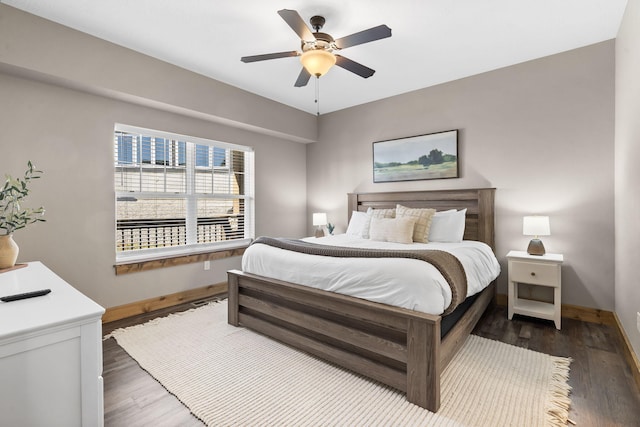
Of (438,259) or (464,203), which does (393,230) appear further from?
(438,259)

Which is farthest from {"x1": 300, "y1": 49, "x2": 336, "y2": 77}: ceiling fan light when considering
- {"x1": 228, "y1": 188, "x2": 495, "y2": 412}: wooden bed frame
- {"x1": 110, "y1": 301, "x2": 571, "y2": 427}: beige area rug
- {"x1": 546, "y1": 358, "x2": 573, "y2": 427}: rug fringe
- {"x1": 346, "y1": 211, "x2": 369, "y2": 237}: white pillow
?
{"x1": 546, "y1": 358, "x2": 573, "y2": 427}: rug fringe

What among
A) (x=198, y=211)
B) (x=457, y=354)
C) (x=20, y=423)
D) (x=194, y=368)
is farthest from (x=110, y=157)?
(x=457, y=354)

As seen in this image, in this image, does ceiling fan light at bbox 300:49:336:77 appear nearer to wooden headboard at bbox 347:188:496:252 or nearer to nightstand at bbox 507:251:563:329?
wooden headboard at bbox 347:188:496:252

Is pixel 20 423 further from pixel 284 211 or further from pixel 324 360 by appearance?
pixel 284 211

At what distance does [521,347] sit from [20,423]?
2.98 meters

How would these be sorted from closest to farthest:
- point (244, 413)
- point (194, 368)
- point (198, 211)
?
1. point (244, 413)
2. point (194, 368)
3. point (198, 211)

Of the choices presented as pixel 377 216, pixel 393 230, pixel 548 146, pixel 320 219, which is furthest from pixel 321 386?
pixel 548 146

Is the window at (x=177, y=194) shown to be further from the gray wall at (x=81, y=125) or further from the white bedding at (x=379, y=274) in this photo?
the white bedding at (x=379, y=274)

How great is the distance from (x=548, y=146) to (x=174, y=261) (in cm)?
422

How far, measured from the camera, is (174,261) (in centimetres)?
355

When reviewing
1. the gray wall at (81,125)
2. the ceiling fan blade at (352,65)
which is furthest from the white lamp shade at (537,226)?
the gray wall at (81,125)

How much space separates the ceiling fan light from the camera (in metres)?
2.27

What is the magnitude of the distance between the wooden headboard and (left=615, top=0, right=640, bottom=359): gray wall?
1030 millimetres

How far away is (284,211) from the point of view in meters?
4.93
